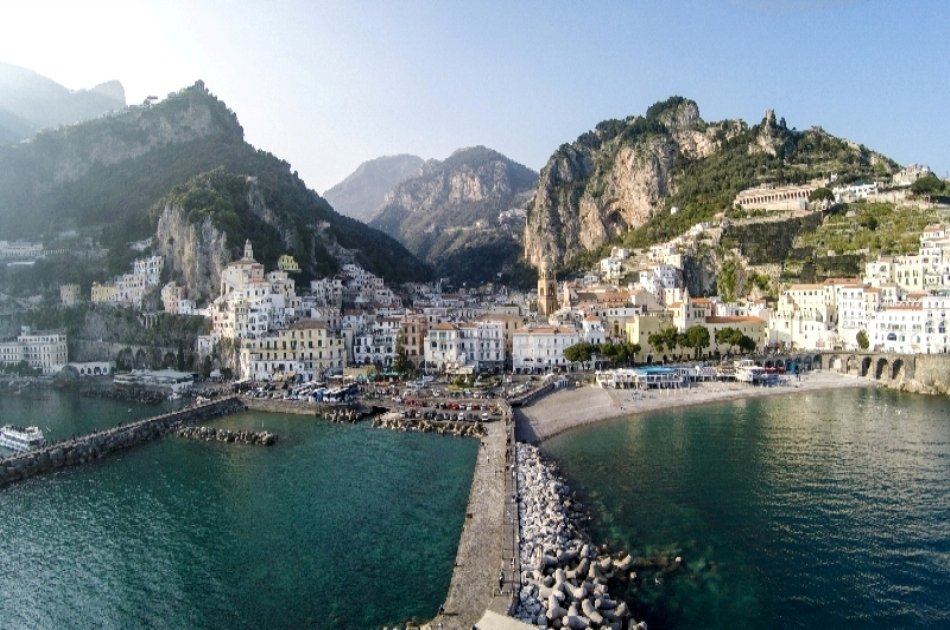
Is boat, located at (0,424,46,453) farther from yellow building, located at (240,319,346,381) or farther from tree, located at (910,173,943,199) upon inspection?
tree, located at (910,173,943,199)

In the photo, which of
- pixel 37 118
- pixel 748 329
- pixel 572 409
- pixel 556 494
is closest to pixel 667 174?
pixel 748 329

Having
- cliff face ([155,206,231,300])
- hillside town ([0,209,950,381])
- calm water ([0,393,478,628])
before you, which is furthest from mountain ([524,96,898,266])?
calm water ([0,393,478,628])

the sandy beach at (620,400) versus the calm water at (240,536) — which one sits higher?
the sandy beach at (620,400)

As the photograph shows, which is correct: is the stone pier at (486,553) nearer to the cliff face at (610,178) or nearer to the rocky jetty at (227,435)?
the rocky jetty at (227,435)

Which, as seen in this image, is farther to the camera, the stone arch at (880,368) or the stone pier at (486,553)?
the stone arch at (880,368)

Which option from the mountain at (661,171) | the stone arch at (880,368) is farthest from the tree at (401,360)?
the mountain at (661,171)

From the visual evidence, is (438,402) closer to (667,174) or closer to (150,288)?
(150,288)

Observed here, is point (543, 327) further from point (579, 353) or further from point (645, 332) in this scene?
point (645, 332)
